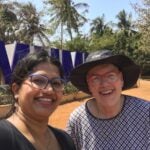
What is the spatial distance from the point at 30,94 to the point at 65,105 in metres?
16.5

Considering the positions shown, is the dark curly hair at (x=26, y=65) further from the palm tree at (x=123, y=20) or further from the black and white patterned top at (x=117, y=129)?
the palm tree at (x=123, y=20)

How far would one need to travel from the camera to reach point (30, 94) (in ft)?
7.60

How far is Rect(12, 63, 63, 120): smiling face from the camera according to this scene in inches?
91.0

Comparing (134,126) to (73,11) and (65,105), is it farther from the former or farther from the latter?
(73,11)

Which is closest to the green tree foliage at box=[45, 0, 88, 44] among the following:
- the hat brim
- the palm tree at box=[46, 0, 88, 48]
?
the palm tree at box=[46, 0, 88, 48]

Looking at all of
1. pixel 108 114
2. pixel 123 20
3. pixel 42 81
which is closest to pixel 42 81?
pixel 42 81

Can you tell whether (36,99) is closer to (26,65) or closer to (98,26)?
(26,65)

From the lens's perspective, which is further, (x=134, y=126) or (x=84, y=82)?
(x=84, y=82)

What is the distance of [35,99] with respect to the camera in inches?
91.2

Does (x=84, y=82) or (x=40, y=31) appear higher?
(x=84, y=82)

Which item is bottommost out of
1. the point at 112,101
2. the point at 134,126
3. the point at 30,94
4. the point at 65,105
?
the point at 65,105

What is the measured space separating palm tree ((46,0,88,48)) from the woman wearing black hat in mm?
36354

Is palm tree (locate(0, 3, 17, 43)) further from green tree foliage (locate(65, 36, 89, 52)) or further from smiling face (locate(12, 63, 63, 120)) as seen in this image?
smiling face (locate(12, 63, 63, 120))

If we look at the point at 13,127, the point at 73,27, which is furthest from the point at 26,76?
the point at 73,27
